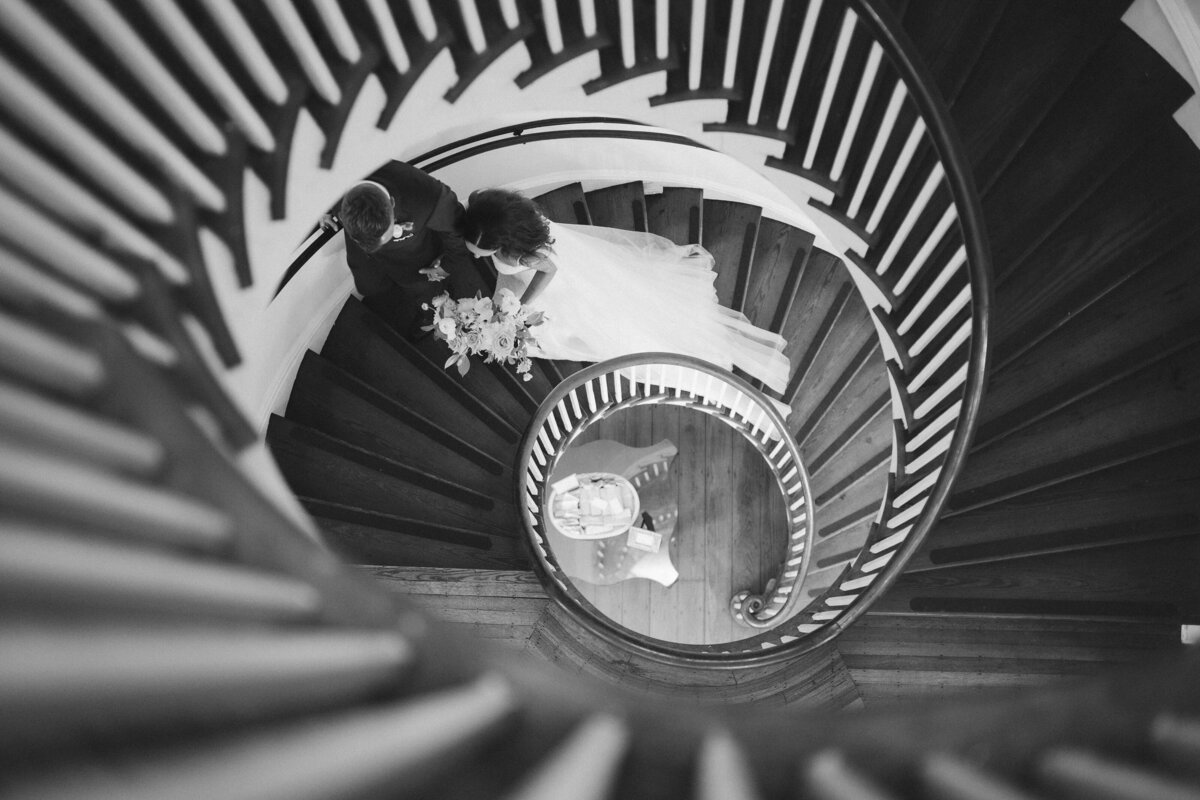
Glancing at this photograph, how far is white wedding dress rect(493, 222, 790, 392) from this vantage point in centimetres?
444

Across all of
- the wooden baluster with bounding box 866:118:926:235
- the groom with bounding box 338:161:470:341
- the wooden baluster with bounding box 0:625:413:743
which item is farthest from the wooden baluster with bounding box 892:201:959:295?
the wooden baluster with bounding box 0:625:413:743

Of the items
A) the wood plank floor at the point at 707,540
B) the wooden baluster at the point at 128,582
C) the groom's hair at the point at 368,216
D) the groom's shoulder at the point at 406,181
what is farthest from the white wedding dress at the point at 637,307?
the wooden baluster at the point at 128,582

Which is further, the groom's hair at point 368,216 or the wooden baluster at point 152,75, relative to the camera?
the groom's hair at point 368,216

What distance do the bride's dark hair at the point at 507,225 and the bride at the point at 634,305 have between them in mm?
700

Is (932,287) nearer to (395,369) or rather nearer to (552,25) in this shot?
(552,25)

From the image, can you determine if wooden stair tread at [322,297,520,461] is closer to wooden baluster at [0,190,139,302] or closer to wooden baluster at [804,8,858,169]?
wooden baluster at [804,8,858,169]

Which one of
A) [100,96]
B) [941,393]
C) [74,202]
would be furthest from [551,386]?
[74,202]

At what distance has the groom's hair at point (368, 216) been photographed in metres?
3.20

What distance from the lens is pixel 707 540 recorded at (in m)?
5.59

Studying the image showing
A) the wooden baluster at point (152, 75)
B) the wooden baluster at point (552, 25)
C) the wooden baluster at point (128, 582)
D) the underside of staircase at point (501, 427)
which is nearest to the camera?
the wooden baluster at point (128, 582)

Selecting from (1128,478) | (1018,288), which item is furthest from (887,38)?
(1128,478)

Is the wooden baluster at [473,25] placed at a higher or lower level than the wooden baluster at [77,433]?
higher

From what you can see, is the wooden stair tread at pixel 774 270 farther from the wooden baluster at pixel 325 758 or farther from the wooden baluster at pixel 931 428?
the wooden baluster at pixel 325 758

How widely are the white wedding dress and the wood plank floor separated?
112 cm
